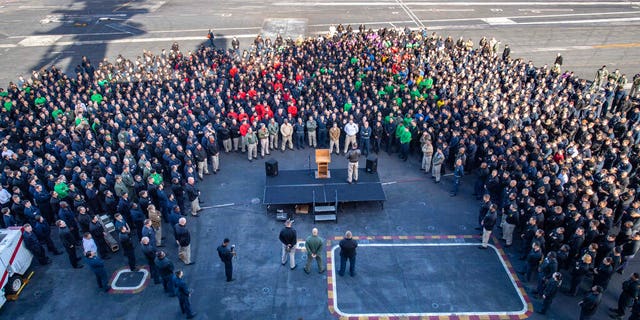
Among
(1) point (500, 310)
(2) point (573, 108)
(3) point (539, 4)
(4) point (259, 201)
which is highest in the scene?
(3) point (539, 4)

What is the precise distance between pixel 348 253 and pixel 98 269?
24.9 feet

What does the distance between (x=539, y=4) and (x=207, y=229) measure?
4614cm

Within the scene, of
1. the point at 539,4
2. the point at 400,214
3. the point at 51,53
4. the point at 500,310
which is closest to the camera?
the point at 500,310

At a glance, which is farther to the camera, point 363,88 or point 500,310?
point 363,88

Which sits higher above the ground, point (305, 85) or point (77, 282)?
point (305, 85)

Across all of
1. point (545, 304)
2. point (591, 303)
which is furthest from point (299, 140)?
point (591, 303)

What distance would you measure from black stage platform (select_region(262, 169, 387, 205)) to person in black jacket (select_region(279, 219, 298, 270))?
2797mm

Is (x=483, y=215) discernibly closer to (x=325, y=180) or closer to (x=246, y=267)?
(x=325, y=180)

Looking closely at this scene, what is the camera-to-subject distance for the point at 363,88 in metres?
24.0

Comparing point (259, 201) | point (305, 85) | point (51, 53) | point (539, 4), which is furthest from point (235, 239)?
point (539, 4)

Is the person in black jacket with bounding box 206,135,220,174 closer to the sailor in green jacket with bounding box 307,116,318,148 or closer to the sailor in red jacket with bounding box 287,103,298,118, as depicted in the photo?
the sailor in red jacket with bounding box 287,103,298,118

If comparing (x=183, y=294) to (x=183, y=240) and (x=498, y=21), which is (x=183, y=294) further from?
(x=498, y=21)

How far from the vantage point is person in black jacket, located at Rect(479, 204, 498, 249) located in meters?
15.2

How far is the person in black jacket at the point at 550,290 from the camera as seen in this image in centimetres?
1252
